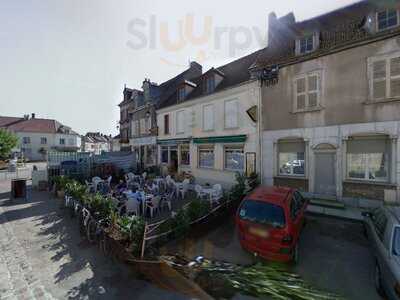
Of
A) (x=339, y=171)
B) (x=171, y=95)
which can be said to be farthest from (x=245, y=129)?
(x=171, y=95)

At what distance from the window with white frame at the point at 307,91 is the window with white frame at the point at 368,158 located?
221 centimetres

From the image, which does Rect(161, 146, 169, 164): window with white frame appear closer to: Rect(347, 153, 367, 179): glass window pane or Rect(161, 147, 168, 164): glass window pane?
Rect(161, 147, 168, 164): glass window pane

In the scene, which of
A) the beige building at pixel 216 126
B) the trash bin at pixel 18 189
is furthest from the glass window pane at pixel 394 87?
the trash bin at pixel 18 189

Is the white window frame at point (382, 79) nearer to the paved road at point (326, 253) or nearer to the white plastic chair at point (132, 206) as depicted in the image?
the paved road at point (326, 253)

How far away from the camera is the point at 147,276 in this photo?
4.25 metres

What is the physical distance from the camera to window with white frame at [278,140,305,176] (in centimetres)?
942

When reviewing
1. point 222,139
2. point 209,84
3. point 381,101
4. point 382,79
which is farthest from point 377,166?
point 209,84

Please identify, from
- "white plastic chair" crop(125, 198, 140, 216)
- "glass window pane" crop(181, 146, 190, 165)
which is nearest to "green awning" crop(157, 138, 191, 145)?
"glass window pane" crop(181, 146, 190, 165)

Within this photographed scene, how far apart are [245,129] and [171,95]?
9.90 meters

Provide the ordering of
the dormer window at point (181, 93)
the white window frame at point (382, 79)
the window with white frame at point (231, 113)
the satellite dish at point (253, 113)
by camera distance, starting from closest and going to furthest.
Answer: the white window frame at point (382, 79), the satellite dish at point (253, 113), the window with white frame at point (231, 113), the dormer window at point (181, 93)

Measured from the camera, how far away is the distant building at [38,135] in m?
42.6

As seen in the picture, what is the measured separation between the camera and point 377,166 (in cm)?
777

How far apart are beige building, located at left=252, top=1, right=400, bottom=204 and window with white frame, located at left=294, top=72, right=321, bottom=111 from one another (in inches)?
1.5

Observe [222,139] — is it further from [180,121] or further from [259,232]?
[259,232]
